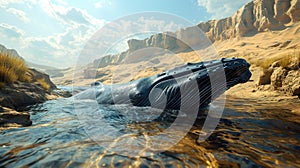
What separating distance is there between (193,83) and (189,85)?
0.10 metres

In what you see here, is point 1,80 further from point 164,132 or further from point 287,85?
point 287,85

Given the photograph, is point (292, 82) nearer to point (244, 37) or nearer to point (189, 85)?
point (189, 85)

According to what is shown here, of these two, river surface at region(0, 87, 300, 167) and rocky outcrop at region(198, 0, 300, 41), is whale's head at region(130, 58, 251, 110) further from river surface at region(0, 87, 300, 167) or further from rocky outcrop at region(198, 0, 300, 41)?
rocky outcrop at region(198, 0, 300, 41)

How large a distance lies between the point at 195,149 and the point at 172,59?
48283 mm

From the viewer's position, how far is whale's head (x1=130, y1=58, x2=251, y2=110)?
295 cm

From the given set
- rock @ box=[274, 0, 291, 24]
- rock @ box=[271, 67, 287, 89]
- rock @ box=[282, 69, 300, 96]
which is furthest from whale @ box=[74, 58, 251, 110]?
rock @ box=[274, 0, 291, 24]

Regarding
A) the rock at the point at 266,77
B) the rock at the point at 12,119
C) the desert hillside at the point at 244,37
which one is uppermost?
the desert hillside at the point at 244,37

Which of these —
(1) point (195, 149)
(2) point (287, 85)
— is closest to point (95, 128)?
(1) point (195, 149)

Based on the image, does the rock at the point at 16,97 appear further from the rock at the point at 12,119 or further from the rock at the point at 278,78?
the rock at the point at 278,78

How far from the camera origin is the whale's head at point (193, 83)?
295 centimetres

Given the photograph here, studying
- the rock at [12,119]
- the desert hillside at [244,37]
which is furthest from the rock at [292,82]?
the desert hillside at [244,37]

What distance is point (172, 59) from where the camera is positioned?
49031mm

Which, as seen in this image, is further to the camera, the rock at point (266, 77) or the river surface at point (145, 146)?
the rock at point (266, 77)

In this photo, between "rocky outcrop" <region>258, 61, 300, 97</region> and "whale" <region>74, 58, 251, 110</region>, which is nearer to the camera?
"whale" <region>74, 58, 251, 110</region>
